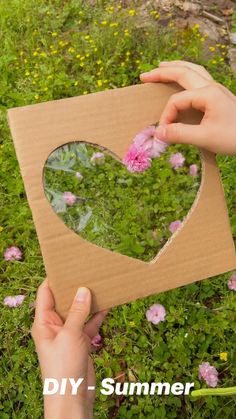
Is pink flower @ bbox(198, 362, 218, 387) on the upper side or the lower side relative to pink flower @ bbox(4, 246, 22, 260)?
upper

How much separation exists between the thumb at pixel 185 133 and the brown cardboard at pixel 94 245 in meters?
0.07

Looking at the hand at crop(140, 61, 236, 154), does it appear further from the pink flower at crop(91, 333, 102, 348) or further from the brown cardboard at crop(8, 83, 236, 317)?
the pink flower at crop(91, 333, 102, 348)

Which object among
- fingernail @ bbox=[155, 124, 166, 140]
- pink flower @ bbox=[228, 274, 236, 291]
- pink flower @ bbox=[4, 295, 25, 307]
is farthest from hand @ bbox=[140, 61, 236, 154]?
pink flower @ bbox=[4, 295, 25, 307]

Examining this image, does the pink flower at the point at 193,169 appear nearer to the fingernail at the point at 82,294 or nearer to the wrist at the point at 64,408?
the fingernail at the point at 82,294

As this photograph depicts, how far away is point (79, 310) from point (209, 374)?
0.73m

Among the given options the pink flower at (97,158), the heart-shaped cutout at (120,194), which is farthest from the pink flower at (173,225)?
the pink flower at (97,158)

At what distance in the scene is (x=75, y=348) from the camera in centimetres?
126

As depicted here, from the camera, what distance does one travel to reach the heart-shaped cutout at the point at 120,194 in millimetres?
1354

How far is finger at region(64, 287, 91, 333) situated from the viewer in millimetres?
1241

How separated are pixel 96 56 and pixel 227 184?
109cm

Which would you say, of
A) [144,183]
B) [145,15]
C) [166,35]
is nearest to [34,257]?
[144,183]

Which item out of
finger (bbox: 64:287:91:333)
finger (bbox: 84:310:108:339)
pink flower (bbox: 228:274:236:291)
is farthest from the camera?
pink flower (bbox: 228:274:236:291)

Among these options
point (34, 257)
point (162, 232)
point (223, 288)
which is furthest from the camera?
point (34, 257)

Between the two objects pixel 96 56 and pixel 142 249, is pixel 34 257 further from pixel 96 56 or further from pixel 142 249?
pixel 96 56
